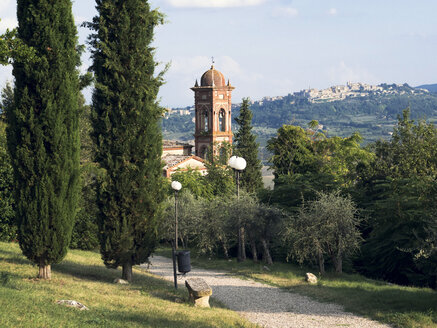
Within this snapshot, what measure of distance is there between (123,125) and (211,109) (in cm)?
4832

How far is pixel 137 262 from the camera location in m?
16.7

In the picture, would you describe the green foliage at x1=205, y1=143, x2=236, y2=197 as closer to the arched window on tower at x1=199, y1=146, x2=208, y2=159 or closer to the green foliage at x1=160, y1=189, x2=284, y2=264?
the green foliage at x1=160, y1=189, x2=284, y2=264

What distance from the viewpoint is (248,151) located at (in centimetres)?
5259

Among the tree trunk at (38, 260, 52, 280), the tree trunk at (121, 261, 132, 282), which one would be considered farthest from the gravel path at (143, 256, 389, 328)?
the tree trunk at (38, 260, 52, 280)

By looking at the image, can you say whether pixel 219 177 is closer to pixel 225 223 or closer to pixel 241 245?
pixel 241 245

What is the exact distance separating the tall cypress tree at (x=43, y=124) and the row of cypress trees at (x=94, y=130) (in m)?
0.03

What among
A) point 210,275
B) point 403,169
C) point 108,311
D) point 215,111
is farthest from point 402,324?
point 215,111

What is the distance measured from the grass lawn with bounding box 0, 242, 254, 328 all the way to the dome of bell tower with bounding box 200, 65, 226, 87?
159 ft

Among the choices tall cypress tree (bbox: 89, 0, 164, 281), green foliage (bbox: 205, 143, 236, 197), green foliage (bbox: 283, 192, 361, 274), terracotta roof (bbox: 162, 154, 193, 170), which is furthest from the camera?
terracotta roof (bbox: 162, 154, 193, 170)

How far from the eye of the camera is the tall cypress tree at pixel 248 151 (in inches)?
1989

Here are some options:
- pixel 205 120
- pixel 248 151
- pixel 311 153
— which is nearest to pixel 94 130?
pixel 248 151

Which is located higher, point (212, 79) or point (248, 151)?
point (212, 79)

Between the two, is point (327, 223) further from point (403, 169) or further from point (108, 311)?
point (403, 169)

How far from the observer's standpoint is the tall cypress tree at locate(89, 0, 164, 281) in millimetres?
16047
